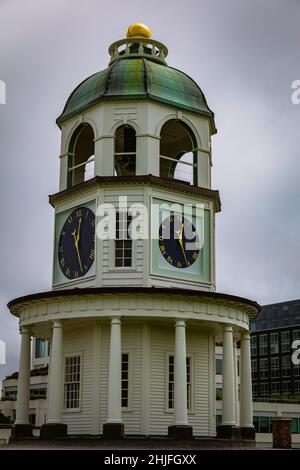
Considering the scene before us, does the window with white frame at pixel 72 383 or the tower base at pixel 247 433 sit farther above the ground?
the window with white frame at pixel 72 383

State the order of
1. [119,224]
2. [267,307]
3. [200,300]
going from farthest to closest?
[267,307]
[119,224]
[200,300]

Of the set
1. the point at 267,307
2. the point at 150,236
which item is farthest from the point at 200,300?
the point at 267,307

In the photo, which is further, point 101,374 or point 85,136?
point 85,136

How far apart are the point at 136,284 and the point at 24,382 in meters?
7.14

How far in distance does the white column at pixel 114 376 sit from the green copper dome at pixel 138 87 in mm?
11847

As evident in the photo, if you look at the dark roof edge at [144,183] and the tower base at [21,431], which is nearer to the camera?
the tower base at [21,431]

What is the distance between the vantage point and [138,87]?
4178 cm

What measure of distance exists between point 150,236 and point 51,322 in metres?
6.07

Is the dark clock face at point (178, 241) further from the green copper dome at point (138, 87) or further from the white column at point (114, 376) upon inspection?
the green copper dome at point (138, 87)

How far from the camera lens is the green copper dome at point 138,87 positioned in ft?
137

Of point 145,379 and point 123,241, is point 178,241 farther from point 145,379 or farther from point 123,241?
point 145,379

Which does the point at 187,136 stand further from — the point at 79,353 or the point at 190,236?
the point at 79,353

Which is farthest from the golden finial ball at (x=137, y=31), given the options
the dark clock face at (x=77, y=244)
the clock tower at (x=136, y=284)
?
the dark clock face at (x=77, y=244)

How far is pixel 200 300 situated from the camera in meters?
37.2
